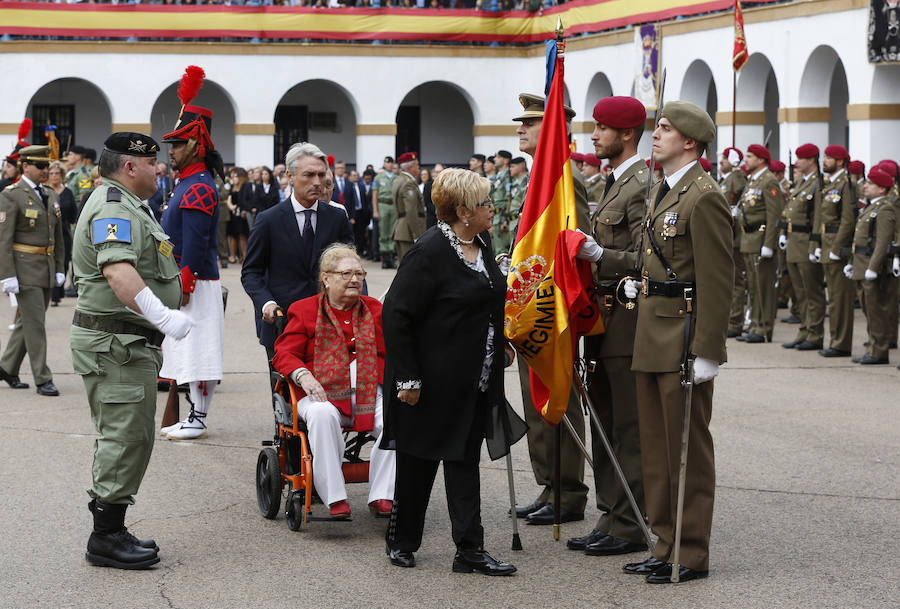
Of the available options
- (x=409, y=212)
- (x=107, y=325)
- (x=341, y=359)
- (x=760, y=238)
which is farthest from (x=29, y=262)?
(x=409, y=212)

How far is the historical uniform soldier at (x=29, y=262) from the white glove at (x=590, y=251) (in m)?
6.20

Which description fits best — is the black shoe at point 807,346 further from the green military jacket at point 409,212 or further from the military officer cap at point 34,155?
the green military jacket at point 409,212

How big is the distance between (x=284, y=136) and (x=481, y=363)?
99.5 ft

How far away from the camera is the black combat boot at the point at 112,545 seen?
6039mm

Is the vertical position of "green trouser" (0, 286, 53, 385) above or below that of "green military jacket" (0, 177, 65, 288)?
below

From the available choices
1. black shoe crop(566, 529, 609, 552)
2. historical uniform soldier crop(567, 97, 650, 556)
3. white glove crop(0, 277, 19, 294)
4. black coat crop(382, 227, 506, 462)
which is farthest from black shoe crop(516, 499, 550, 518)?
white glove crop(0, 277, 19, 294)

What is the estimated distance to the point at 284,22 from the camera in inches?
1244

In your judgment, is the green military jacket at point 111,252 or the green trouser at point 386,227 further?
the green trouser at point 386,227

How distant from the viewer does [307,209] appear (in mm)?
7691

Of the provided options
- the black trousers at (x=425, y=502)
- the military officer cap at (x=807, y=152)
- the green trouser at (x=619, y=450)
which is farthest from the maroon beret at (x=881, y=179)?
the black trousers at (x=425, y=502)

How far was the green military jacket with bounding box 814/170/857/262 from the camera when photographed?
13.6 meters

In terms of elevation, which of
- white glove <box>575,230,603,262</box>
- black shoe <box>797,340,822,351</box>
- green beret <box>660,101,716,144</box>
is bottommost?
black shoe <box>797,340,822,351</box>

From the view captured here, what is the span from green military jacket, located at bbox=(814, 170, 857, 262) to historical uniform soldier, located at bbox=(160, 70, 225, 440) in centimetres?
701

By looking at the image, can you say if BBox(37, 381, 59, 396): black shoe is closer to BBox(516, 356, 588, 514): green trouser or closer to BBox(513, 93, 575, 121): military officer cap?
BBox(516, 356, 588, 514): green trouser
